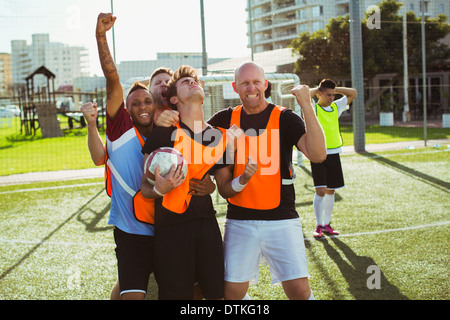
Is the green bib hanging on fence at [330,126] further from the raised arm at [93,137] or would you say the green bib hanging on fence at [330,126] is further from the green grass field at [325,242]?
the raised arm at [93,137]

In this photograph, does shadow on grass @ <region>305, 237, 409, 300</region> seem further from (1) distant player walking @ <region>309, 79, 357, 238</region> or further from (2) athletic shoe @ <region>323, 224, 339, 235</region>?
(1) distant player walking @ <region>309, 79, 357, 238</region>

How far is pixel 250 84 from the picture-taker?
2.95m

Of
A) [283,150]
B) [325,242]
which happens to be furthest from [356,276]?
[283,150]

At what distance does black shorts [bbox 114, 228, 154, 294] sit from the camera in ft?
9.01

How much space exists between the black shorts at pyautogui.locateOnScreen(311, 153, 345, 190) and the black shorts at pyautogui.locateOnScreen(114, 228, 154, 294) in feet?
11.9

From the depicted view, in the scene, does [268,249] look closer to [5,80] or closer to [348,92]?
[348,92]

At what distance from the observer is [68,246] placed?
6.12m

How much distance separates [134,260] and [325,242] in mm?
3475

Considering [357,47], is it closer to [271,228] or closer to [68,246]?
[68,246]

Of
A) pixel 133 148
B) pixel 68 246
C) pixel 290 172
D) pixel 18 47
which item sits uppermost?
pixel 18 47

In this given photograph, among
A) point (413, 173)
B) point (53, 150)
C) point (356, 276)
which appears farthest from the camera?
point (53, 150)

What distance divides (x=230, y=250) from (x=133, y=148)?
905 millimetres
